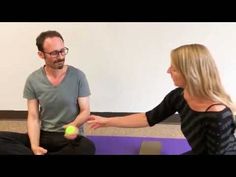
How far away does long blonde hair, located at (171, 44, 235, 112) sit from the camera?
170cm

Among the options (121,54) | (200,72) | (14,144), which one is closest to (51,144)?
(14,144)

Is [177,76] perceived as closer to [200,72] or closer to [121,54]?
[200,72]

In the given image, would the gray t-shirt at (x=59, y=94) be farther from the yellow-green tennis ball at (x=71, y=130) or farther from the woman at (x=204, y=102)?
the woman at (x=204, y=102)

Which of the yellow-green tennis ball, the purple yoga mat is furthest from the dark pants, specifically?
the purple yoga mat

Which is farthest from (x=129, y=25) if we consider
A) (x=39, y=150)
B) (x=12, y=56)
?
(x=39, y=150)

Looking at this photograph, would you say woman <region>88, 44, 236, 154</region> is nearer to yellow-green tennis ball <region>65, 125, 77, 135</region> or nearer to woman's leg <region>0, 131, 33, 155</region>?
yellow-green tennis ball <region>65, 125, 77, 135</region>

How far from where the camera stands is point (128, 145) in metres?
2.54

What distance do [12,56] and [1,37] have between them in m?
0.18

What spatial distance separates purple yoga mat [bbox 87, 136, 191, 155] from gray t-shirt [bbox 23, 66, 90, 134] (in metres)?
0.34
